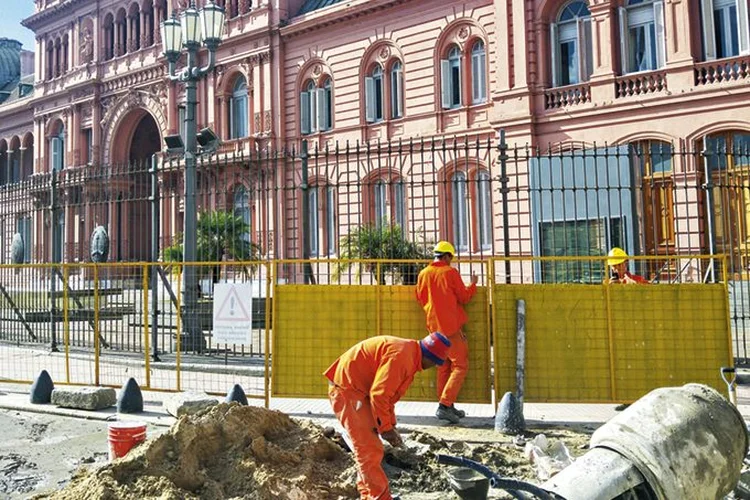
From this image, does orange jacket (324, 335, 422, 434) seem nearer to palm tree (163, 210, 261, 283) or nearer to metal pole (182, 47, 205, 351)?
metal pole (182, 47, 205, 351)

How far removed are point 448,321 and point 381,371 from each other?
2.85 metres

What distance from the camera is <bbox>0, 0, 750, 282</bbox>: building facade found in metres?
15.3

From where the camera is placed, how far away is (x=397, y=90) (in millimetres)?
Result: 25344

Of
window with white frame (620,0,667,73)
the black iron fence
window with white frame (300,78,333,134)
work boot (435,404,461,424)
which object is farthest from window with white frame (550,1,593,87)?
work boot (435,404,461,424)

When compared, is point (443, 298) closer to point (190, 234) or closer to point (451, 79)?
point (190, 234)

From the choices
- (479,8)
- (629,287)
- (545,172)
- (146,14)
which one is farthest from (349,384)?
(146,14)

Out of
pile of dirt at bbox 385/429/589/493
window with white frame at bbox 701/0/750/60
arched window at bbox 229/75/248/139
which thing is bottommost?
pile of dirt at bbox 385/429/589/493

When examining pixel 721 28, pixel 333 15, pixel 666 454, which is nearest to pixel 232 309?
pixel 666 454

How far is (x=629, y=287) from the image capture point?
778 centimetres

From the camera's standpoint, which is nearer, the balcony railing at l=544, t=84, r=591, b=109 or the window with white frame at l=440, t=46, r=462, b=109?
the balcony railing at l=544, t=84, r=591, b=109

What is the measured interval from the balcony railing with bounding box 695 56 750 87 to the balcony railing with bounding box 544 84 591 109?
3.04m

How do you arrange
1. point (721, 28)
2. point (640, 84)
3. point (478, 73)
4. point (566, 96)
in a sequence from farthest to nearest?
point (478, 73) < point (566, 96) < point (640, 84) < point (721, 28)

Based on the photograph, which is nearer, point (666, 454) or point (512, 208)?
point (666, 454)

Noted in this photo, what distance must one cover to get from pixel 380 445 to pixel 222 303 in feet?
15.1
